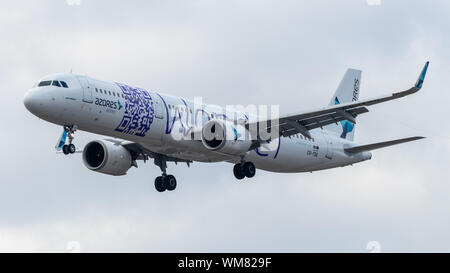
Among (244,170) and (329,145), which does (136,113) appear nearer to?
(244,170)

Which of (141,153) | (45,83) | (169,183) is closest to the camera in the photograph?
(45,83)

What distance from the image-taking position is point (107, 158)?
5550 cm

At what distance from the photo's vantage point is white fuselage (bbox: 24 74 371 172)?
47594mm

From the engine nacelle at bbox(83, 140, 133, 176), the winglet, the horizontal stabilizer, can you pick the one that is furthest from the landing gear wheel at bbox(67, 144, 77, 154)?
the horizontal stabilizer

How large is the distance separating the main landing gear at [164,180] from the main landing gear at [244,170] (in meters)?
4.50

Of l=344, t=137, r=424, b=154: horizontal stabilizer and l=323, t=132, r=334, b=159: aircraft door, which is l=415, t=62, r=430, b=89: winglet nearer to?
l=344, t=137, r=424, b=154: horizontal stabilizer

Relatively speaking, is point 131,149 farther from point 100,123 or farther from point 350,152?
point 350,152

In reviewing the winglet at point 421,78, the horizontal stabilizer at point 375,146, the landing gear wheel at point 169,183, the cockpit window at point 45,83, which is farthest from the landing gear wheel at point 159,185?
the winglet at point 421,78

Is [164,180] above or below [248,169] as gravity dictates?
above

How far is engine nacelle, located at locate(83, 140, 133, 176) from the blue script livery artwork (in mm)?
5768

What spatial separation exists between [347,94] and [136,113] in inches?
922

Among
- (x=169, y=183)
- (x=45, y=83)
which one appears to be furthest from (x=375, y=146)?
(x=45, y=83)
